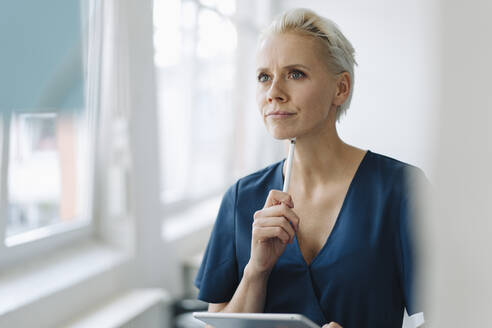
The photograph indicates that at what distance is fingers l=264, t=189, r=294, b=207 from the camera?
77 centimetres

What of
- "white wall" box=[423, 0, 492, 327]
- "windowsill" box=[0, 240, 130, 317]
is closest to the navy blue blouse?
"white wall" box=[423, 0, 492, 327]

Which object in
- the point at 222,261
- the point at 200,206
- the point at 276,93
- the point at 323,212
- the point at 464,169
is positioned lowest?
the point at 200,206

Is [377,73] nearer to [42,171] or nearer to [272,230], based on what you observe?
[272,230]

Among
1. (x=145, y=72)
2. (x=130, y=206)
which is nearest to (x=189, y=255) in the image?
(x=130, y=206)

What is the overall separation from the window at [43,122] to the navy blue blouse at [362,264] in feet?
3.31

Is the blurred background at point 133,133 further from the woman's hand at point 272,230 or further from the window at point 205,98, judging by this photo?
the woman's hand at point 272,230

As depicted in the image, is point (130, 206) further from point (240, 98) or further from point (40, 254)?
point (240, 98)

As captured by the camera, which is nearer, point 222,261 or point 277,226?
point 277,226

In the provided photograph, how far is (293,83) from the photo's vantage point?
0.79m

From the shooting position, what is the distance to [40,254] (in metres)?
1.79

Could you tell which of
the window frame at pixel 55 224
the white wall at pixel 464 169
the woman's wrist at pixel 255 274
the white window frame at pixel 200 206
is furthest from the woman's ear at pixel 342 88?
the white window frame at pixel 200 206

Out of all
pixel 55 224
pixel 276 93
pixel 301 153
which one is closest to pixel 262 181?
pixel 301 153

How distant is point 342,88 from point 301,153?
138 millimetres

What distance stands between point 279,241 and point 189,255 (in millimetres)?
1734
